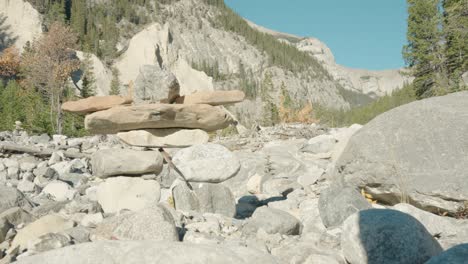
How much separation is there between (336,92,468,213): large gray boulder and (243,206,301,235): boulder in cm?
208

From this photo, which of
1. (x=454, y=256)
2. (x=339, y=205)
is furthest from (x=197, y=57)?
(x=454, y=256)

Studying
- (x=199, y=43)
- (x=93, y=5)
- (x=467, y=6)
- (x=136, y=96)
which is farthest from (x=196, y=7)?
(x=136, y=96)

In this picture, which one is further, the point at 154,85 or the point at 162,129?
the point at 162,129

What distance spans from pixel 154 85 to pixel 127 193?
1929mm

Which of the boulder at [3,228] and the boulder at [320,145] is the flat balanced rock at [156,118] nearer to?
the boulder at [3,228]

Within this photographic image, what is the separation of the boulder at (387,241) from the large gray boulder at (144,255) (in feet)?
4.33

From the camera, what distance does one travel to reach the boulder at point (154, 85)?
6.27 m

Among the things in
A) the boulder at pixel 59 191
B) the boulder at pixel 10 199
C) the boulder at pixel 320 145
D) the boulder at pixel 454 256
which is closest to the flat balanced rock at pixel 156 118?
the boulder at pixel 10 199

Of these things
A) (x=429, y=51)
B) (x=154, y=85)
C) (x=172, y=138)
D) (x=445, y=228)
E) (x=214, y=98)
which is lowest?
(x=445, y=228)

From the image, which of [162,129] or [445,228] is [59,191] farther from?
[445,228]

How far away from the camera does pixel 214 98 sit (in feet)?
21.5

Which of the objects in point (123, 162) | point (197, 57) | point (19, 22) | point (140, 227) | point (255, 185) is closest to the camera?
point (140, 227)

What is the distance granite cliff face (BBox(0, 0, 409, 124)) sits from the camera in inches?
2292

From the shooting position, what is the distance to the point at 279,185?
33.9 feet
